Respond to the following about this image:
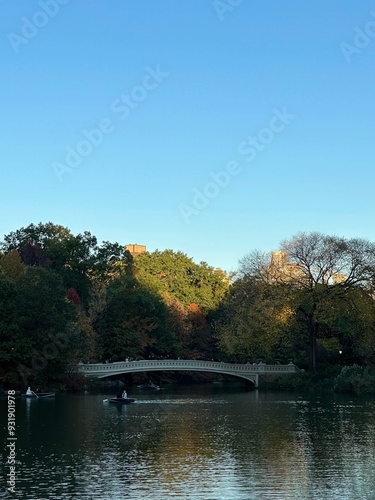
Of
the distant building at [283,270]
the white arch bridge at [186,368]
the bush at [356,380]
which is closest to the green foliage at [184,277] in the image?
the white arch bridge at [186,368]

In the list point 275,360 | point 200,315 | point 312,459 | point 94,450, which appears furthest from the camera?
point 200,315

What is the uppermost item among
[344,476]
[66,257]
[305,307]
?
[66,257]

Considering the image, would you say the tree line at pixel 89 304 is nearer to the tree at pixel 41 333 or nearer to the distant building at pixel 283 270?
the tree at pixel 41 333

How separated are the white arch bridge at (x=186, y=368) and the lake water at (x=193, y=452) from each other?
1695 centimetres

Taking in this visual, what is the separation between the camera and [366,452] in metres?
26.8

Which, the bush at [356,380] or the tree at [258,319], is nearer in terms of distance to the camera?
the bush at [356,380]

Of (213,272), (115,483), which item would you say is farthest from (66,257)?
(115,483)

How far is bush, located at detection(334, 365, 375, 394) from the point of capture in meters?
57.4

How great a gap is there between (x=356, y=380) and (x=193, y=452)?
33.5 meters

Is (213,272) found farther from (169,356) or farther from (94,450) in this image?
(94,450)

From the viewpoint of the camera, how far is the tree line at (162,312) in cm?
5731

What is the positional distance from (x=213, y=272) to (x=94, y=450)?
83.2 m

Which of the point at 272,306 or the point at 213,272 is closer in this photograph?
the point at 272,306

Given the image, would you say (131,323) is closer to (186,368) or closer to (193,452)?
(186,368)
